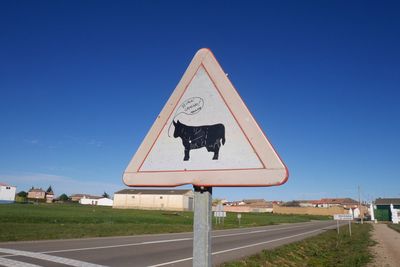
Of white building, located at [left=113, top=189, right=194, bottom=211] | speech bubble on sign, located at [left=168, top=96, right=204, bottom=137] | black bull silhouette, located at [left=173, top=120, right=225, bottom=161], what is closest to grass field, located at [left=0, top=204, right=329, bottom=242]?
speech bubble on sign, located at [left=168, top=96, right=204, bottom=137]

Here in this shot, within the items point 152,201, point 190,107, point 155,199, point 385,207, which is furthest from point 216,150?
point 385,207

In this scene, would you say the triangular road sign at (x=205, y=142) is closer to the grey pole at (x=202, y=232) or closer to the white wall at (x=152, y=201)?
the grey pole at (x=202, y=232)

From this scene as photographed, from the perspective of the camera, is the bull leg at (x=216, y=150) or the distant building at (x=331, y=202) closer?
the bull leg at (x=216, y=150)

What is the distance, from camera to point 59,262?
357 inches

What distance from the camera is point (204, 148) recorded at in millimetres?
2133

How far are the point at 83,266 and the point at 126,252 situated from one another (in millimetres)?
5328

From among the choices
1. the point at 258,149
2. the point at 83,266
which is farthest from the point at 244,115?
the point at 83,266

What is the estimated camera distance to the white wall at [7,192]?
97644mm

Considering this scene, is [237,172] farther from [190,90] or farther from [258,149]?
[190,90]

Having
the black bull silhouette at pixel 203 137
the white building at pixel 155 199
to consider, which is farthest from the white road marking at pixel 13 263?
the white building at pixel 155 199

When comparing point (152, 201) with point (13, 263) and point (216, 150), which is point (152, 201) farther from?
point (216, 150)

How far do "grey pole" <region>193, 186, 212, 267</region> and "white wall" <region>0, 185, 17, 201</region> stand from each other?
110939 millimetres

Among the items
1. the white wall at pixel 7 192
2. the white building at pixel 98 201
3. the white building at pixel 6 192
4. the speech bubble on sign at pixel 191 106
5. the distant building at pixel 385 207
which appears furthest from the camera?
the white building at pixel 98 201

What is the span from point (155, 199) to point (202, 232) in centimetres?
9920
